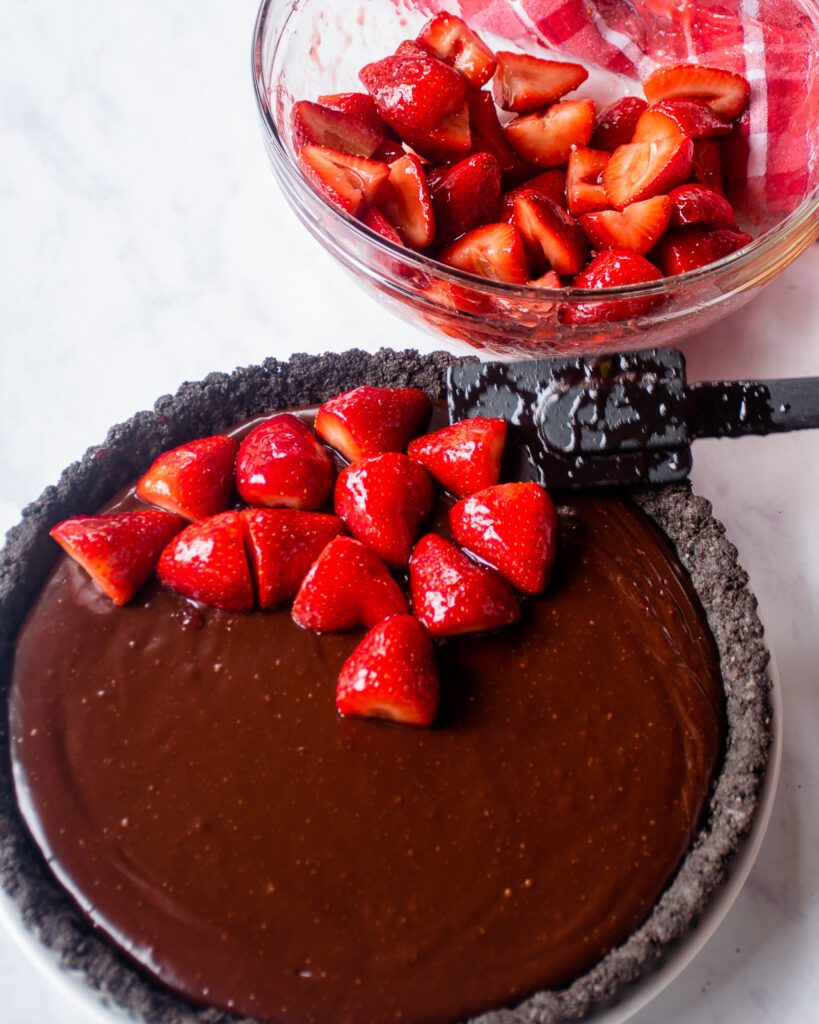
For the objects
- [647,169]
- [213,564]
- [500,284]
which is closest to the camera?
[213,564]

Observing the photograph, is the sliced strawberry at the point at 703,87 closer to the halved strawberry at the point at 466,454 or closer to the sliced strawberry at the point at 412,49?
the sliced strawberry at the point at 412,49

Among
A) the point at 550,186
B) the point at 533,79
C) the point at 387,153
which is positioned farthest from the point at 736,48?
the point at 387,153

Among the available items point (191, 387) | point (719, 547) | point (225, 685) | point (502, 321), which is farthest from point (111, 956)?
point (502, 321)

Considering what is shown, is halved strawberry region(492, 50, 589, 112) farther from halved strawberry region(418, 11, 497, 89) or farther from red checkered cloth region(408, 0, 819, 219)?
red checkered cloth region(408, 0, 819, 219)

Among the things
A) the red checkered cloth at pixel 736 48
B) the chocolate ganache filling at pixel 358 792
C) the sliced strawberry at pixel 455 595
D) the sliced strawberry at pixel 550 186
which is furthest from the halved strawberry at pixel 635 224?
the sliced strawberry at pixel 455 595

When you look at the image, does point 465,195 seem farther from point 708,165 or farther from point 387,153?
point 708,165
